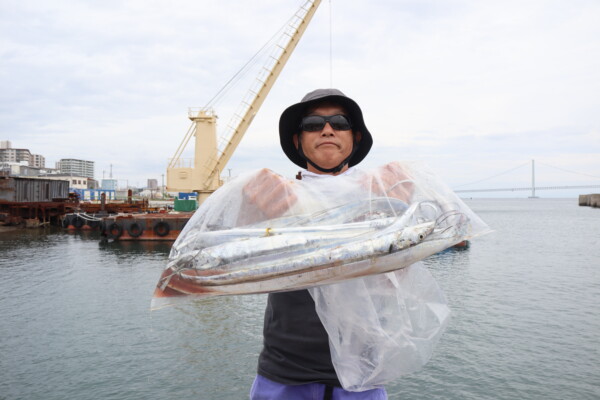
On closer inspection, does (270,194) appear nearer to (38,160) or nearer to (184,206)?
(184,206)

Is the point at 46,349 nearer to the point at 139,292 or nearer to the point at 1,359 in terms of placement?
the point at 1,359

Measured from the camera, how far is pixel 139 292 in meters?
14.5

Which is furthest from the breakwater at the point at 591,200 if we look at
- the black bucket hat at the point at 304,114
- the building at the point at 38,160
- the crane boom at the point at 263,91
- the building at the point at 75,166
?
the building at the point at 38,160

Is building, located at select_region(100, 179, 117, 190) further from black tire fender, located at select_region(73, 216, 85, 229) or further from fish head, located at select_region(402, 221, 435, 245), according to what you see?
fish head, located at select_region(402, 221, 435, 245)

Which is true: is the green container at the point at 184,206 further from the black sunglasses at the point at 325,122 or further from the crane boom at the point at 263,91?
the black sunglasses at the point at 325,122

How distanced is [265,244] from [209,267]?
0.29 meters

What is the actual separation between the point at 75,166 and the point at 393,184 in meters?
191

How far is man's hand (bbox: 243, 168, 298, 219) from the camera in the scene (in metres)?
1.99

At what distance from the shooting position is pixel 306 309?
2002 mm

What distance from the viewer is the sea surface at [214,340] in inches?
289

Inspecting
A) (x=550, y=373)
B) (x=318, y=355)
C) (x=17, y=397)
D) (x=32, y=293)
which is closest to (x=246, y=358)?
(x=17, y=397)

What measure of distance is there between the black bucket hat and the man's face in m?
0.05

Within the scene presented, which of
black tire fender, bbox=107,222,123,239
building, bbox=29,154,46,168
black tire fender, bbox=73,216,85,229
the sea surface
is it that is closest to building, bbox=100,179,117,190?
building, bbox=29,154,46,168

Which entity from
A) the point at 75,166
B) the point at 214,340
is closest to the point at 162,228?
the point at 214,340
